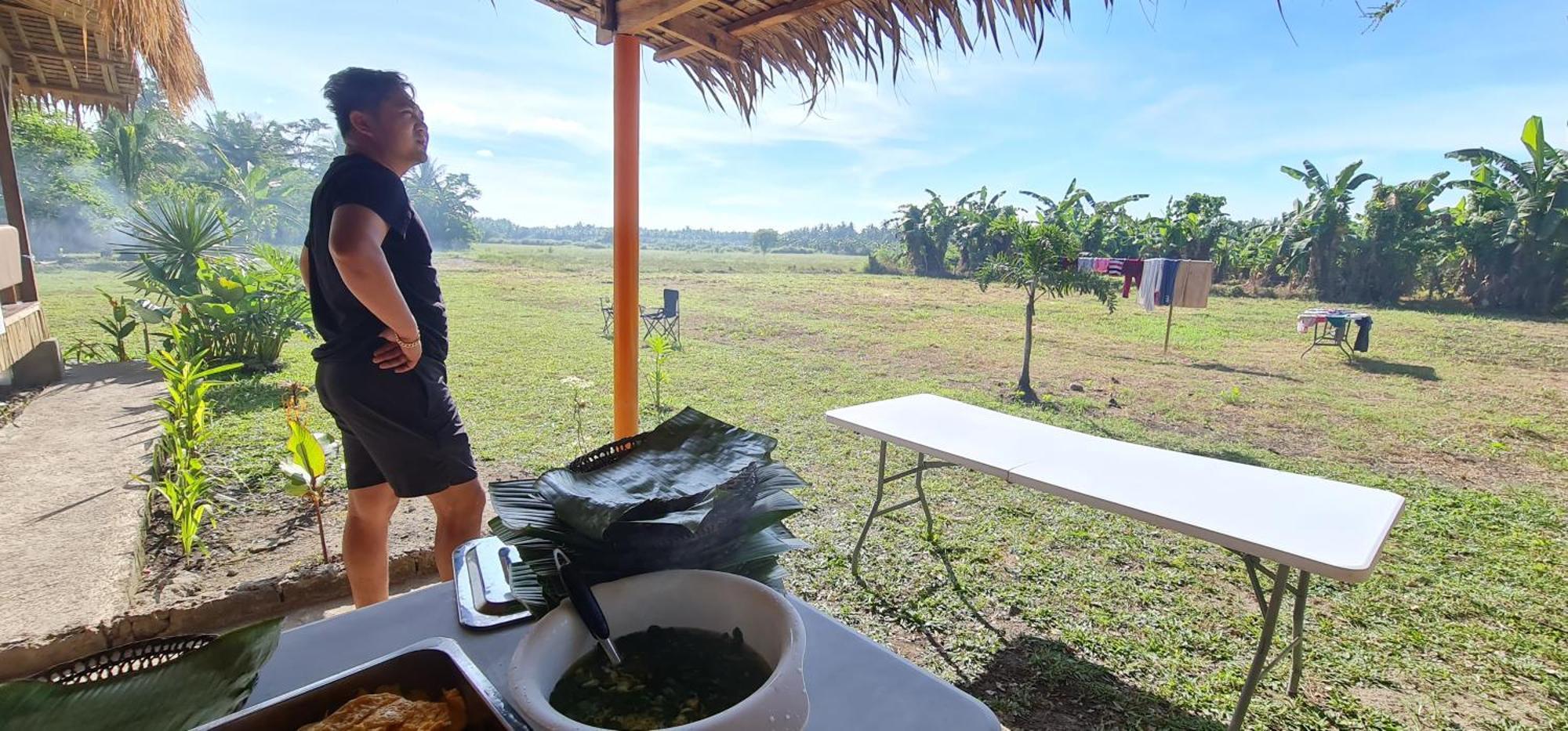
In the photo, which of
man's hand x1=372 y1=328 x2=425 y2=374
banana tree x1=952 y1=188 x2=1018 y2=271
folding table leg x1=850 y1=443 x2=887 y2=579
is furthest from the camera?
banana tree x1=952 y1=188 x2=1018 y2=271

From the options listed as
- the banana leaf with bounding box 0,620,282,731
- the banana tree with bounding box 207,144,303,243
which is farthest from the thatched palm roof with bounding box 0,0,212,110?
the banana tree with bounding box 207,144,303,243

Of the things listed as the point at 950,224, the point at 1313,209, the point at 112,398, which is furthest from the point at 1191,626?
the point at 1313,209

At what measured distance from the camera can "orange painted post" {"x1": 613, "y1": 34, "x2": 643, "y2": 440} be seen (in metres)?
2.28

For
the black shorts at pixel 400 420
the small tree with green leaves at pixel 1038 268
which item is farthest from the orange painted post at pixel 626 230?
the small tree with green leaves at pixel 1038 268

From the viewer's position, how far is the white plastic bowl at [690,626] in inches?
16.2

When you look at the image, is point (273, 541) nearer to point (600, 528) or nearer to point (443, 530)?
point (443, 530)

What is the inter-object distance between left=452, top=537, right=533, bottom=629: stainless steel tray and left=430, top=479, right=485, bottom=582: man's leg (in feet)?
2.52

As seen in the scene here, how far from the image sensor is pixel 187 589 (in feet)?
6.50

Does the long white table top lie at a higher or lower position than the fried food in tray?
lower

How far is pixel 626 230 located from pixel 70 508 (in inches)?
83.6

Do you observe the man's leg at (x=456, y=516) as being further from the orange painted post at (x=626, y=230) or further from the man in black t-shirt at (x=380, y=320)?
the orange painted post at (x=626, y=230)

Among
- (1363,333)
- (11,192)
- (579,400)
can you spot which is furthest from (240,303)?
(1363,333)

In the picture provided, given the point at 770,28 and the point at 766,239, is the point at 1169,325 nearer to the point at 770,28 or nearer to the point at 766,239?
the point at 770,28

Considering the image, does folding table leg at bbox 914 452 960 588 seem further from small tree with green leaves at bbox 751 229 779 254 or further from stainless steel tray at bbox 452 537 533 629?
small tree with green leaves at bbox 751 229 779 254
